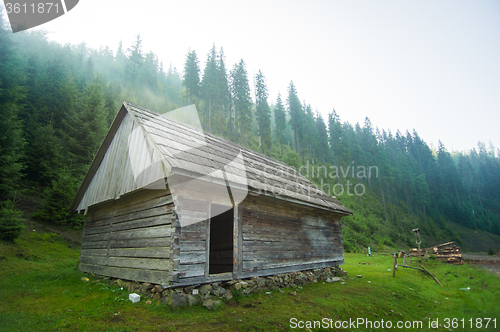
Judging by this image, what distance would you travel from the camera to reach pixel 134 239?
25.2 ft

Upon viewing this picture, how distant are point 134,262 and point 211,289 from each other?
2.63 meters

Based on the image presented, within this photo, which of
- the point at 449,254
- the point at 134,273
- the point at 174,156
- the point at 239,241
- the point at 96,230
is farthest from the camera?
the point at 449,254

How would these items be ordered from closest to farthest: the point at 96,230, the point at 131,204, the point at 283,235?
the point at 131,204 → the point at 283,235 → the point at 96,230

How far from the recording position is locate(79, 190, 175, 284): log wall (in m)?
6.52

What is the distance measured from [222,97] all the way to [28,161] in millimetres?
35275

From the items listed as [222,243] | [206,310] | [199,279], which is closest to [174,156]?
[199,279]

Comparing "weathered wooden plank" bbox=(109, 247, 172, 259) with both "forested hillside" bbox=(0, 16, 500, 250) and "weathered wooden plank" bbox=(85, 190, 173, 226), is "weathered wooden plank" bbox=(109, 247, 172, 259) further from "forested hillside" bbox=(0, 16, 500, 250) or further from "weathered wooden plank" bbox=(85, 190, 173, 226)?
"forested hillside" bbox=(0, 16, 500, 250)

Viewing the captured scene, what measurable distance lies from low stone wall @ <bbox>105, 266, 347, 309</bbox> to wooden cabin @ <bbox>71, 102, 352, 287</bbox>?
0.20 meters

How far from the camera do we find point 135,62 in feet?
189

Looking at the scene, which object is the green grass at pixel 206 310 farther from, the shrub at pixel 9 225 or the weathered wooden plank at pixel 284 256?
the weathered wooden plank at pixel 284 256

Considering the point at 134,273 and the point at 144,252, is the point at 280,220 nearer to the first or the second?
the point at 144,252

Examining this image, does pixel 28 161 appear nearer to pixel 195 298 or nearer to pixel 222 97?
pixel 195 298

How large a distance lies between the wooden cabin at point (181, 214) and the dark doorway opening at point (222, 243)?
43 mm

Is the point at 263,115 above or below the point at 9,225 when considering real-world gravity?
above
